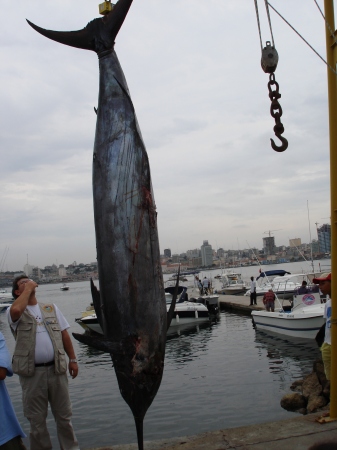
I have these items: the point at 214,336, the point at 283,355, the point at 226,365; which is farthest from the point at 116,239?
the point at 214,336

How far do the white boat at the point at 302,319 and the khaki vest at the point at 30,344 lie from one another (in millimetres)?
10119

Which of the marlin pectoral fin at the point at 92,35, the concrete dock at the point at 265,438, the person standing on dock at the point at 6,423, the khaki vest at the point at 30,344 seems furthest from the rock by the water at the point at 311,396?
the marlin pectoral fin at the point at 92,35

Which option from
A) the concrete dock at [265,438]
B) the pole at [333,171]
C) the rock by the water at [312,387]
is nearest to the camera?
the concrete dock at [265,438]

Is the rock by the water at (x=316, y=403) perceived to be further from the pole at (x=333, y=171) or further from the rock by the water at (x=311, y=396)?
the pole at (x=333, y=171)

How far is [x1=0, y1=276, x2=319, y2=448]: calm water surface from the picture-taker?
270 inches

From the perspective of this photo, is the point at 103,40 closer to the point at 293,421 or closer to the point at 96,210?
the point at 96,210

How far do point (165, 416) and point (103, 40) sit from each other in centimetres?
647

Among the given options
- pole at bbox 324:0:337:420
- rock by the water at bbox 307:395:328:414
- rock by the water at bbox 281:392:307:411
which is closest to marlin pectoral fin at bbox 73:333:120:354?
pole at bbox 324:0:337:420

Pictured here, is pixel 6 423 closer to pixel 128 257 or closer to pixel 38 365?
pixel 38 365

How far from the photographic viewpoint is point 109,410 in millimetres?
7926

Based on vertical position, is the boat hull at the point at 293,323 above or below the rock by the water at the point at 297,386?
above

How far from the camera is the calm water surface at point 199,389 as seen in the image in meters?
6.85

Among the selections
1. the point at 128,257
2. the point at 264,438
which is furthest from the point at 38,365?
the point at 264,438

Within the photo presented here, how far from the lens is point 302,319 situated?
41.2 ft
